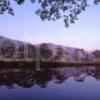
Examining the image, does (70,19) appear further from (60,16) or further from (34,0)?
(34,0)

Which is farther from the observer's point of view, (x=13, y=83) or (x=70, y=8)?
(x=13, y=83)

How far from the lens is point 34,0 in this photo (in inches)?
558

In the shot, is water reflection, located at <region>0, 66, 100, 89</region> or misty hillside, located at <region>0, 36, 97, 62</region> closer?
water reflection, located at <region>0, 66, 100, 89</region>

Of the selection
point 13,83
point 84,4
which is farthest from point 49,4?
point 13,83

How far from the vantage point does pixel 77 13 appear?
47.2ft

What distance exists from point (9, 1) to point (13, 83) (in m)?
12.1

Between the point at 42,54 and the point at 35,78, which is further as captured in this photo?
the point at 42,54

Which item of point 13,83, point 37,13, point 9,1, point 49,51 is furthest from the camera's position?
point 49,51

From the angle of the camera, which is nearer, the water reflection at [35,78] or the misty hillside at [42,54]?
the water reflection at [35,78]

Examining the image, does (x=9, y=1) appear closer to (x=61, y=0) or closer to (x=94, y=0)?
(x=61, y=0)

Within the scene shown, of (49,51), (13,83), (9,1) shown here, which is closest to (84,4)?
(9,1)

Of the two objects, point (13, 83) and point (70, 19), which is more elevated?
point (70, 19)

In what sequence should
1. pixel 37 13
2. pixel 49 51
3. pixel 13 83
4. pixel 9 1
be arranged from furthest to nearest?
1. pixel 49 51
2. pixel 13 83
3. pixel 37 13
4. pixel 9 1

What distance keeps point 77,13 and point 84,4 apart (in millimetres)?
512
